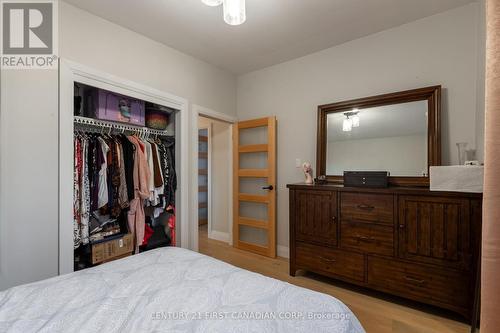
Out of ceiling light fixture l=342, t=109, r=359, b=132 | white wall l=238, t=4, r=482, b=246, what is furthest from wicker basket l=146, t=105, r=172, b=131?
ceiling light fixture l=342, t=109, r=359, b=132

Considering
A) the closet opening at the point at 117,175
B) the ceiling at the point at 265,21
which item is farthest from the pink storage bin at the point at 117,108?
the ceiling at the point at 265,21

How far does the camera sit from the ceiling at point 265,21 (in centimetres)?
204

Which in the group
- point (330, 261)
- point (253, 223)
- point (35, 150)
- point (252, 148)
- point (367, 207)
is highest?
point (252, 148)

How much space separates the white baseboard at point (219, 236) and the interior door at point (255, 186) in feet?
1.07

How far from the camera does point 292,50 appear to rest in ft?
9.43

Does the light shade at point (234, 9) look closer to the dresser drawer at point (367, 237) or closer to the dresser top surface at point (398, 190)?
the dresser top surface at point (398, 190)

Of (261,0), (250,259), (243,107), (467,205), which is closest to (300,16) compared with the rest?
(261,0)

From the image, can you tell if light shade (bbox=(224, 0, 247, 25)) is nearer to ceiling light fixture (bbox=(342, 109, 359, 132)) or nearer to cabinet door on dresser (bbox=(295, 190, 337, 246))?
ceiling light fixture (bbox=(342, 109, 359, 132))

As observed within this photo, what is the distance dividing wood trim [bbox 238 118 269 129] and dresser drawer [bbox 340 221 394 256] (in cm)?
168

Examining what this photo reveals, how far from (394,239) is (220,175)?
8.81 feet

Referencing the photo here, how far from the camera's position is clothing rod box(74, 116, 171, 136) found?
235 centimetres

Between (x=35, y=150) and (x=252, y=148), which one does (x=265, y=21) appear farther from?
(x=35, y=150)

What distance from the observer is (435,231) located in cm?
189

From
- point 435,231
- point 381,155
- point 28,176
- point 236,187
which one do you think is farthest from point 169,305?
point 236,187
